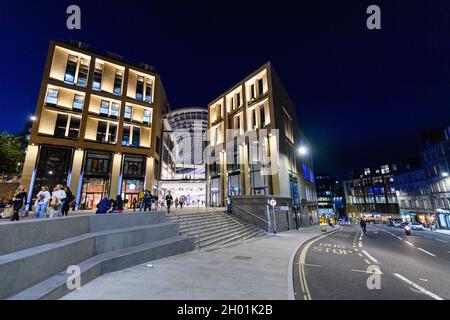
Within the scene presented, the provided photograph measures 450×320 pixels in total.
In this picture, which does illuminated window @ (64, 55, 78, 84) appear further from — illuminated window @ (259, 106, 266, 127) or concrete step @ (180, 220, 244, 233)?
concrete step @ (180, 220, 244, 233)

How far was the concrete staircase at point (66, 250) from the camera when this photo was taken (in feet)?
14.1

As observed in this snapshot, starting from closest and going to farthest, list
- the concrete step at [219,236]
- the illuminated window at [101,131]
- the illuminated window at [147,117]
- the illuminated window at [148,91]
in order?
the concrete step at [219,236] < the illuminated window at [101,131] < the illuminated window at [147,117] < the illuminated window at [148,91]

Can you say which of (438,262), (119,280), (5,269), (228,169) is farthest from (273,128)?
(5,269)

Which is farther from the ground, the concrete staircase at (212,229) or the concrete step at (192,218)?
the concrete step at (192,218)

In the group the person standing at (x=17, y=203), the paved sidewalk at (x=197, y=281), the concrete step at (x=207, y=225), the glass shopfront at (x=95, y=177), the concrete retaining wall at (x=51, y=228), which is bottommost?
the paved sidewalk at (x=197, y=281)

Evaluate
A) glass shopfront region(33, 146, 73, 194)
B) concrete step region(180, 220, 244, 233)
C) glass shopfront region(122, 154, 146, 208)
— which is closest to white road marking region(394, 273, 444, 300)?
concrete step region(180, 220, 244, 233)

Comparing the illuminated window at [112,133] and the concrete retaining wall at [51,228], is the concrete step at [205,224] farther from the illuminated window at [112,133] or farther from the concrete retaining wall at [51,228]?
the illuminated window at [112,133]

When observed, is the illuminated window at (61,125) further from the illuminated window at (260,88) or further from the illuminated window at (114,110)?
the illuminated window at (260,88)

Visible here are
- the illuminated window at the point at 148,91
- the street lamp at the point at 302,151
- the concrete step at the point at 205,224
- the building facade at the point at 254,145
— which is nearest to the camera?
the concrete step at the point at 205,224

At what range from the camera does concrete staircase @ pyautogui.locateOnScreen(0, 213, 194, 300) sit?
169 inches

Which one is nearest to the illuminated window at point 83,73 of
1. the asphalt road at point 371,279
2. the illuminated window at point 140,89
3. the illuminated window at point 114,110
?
the illuminated window at point 114,110

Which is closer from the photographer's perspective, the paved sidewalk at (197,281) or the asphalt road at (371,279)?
the paved sidewalk at (197,281)

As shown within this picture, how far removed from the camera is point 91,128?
88.6ft

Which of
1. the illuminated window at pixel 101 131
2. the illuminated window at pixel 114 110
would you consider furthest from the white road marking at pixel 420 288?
the illuminated window at pixel 114 110
